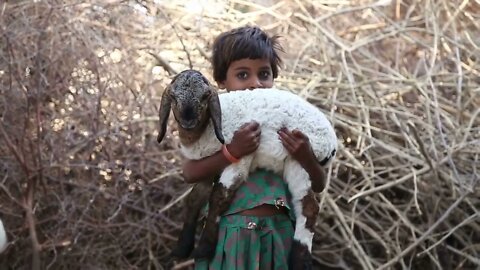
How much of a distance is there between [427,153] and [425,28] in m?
0.90

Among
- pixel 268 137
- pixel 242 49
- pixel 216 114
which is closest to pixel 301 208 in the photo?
pixel 268 137

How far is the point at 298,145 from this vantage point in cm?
204

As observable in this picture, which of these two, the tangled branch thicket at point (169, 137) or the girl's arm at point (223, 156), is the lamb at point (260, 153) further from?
the tangled branch thicket at point (169, 137)

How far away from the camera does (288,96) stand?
6.95 feet

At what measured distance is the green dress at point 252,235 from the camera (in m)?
2.06

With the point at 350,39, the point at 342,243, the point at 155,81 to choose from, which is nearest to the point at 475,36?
the point at 350,39

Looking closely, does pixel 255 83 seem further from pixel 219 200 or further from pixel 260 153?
pixel 219 200

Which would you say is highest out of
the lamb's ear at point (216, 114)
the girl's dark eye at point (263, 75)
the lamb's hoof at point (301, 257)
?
the lamb's ear at point (216, 114)

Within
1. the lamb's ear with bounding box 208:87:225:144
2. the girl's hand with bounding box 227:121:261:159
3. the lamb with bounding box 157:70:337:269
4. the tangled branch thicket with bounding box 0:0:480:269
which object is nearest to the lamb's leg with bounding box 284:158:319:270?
the lamb with bounding box 157:70:337:269

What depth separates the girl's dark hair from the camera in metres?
2.19

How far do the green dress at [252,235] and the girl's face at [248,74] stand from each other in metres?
0.28

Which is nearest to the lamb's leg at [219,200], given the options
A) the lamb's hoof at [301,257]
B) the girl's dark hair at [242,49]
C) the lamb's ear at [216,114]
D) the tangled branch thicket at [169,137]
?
the lamb's ear at [216,114]

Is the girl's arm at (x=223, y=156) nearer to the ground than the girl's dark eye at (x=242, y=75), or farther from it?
nearer to the ground

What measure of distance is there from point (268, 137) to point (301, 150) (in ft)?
0.31
